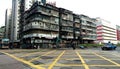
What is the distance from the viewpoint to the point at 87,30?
7588cm

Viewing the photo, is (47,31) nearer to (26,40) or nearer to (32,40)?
(32,40)

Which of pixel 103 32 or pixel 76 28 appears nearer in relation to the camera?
pixel 76 28

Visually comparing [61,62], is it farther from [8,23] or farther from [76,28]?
[8,23]

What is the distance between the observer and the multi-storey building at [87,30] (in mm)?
72756

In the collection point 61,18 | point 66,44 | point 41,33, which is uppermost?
point 61,18

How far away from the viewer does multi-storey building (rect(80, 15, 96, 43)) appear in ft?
239

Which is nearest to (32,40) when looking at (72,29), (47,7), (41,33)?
(41,33)

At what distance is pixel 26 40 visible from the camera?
192ft

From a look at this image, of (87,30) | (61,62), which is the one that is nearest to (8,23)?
(87,30)

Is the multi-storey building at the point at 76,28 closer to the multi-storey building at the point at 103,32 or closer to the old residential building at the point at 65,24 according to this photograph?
the old residential building at the point at 65,24

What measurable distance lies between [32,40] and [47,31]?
21.2 feet

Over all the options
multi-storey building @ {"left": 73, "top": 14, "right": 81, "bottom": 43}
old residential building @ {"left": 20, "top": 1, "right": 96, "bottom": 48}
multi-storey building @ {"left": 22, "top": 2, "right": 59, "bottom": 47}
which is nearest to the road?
multi-storey building @ {"left": 22, "top": 2, "right": 59, "bottom": 47}

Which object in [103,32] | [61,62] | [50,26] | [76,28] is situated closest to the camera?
[61,62]

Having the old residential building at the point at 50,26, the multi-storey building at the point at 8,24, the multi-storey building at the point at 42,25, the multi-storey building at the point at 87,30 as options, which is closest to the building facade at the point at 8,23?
the multi-storey building at the point at 8,24
